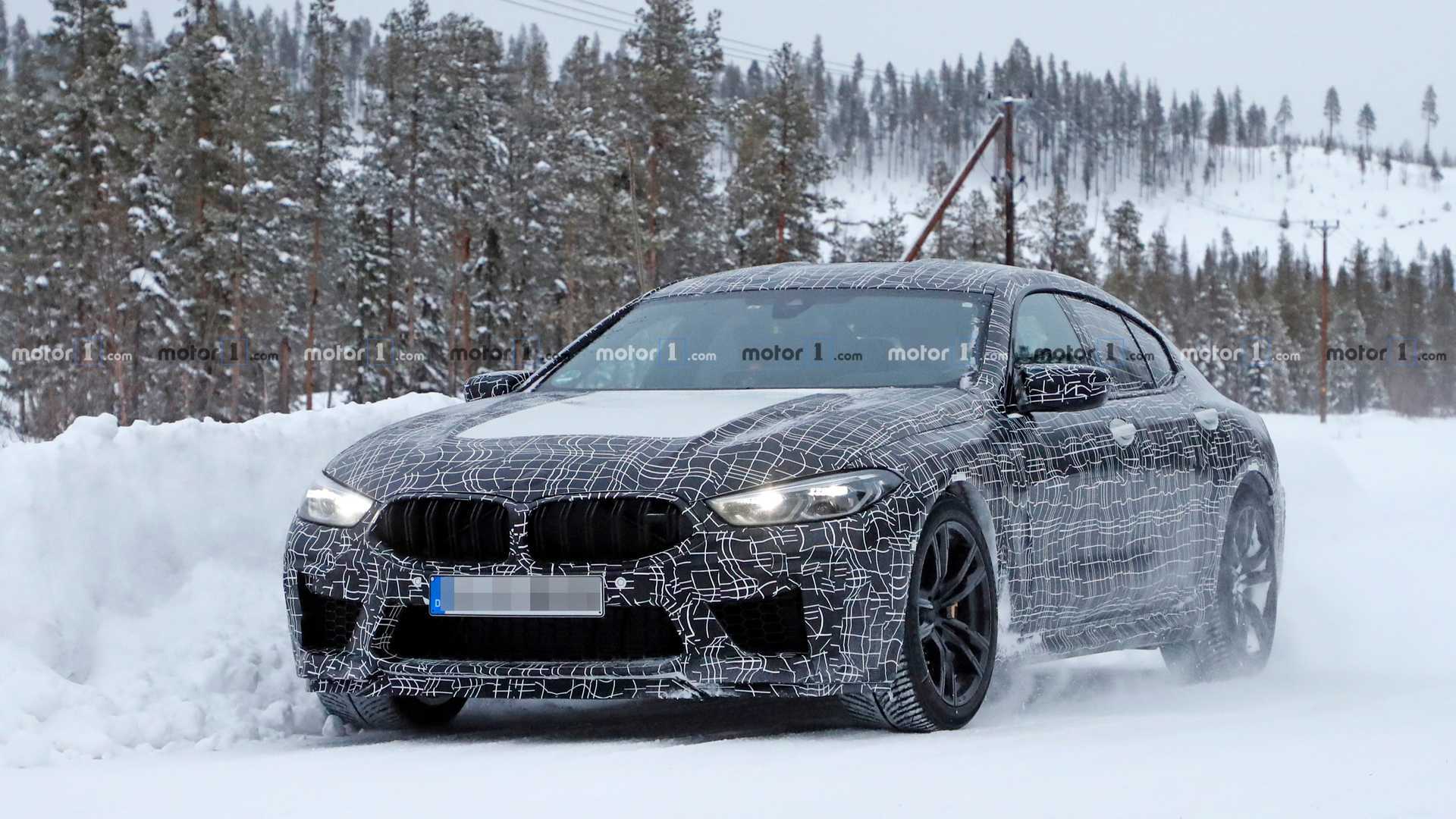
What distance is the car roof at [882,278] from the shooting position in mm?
6074

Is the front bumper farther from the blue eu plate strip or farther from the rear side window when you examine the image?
the rear side window

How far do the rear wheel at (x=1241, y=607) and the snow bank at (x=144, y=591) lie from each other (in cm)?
337

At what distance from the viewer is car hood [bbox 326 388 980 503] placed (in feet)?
15.0

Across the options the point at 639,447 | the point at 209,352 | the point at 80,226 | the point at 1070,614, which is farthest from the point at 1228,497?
the point at 80,226

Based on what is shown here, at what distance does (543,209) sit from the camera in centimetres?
6462

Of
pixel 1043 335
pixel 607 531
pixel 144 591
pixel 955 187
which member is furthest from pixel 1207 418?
pixel 955 187

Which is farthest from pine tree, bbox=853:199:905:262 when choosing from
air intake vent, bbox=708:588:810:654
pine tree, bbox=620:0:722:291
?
air intake vent, bbox=708:588:810:654

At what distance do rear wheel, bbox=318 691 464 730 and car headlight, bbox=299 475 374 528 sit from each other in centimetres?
50

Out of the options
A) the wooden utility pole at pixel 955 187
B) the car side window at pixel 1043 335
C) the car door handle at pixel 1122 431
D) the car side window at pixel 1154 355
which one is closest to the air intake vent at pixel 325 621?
the car side window at pixel 1043 335

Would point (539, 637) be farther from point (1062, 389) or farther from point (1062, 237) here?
point (1062, 237)

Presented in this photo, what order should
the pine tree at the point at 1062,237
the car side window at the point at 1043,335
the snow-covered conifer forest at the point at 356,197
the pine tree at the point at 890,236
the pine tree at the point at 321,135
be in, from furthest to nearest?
the pine tree at the point at 1062,237 < the pine tree at the point at 890,236 < the pine tree at the point at 321,135 < the snow-covered conifer forest at the point at 356,197 < the car side window at the point at 1043,335

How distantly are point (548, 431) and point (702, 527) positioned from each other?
0.67 meters

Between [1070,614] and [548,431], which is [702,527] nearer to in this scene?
[548,431]

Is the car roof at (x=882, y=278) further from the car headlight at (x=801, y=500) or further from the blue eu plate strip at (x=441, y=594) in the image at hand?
the blue eu plate strip at (x=441, y=594)
